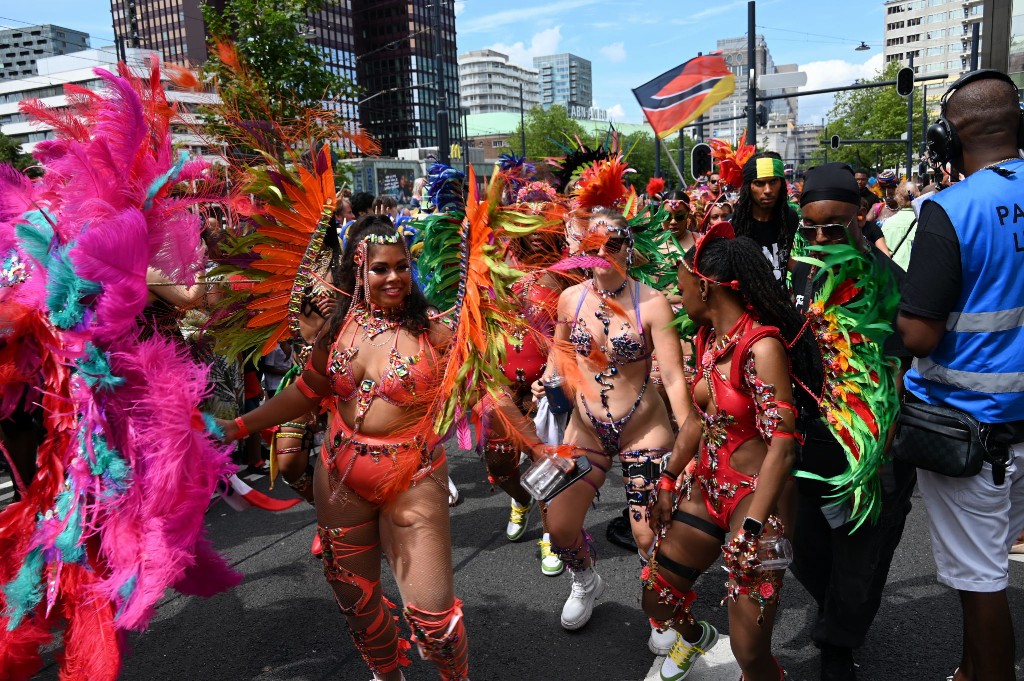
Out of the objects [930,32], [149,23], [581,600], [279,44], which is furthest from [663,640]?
[930,32]

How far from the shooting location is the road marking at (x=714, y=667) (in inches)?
130

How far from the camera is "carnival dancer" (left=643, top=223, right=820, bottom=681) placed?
2.55 metres

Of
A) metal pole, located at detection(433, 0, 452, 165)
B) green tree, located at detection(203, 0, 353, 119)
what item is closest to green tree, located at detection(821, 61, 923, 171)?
metal pole, located at detection(433, 0, 452, 165)

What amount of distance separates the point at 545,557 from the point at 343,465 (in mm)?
1891

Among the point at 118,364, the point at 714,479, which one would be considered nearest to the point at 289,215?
the point at 118,364

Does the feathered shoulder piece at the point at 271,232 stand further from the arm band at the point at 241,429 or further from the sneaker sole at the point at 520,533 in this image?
the sneaker sole at the point at 520,533

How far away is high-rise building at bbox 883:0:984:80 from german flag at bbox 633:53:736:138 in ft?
429

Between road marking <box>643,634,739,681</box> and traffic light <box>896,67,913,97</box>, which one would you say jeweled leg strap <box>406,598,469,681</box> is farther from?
traffic light <box>896,67,913,97</box>

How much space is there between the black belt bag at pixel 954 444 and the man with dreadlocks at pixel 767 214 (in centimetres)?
195

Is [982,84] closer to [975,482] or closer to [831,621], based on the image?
[975,482]

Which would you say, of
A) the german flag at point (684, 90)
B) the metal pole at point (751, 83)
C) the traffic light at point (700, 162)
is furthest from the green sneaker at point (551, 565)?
the metal pole at point (751, 83)

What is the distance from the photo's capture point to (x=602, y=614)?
12.8 ft

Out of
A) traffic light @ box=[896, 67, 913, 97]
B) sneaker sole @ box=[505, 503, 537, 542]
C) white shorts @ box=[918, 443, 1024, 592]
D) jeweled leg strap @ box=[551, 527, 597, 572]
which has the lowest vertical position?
sneaker sole @ box=[505, 503, 537, 542]

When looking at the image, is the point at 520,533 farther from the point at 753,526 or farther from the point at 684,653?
the point at 753,526
